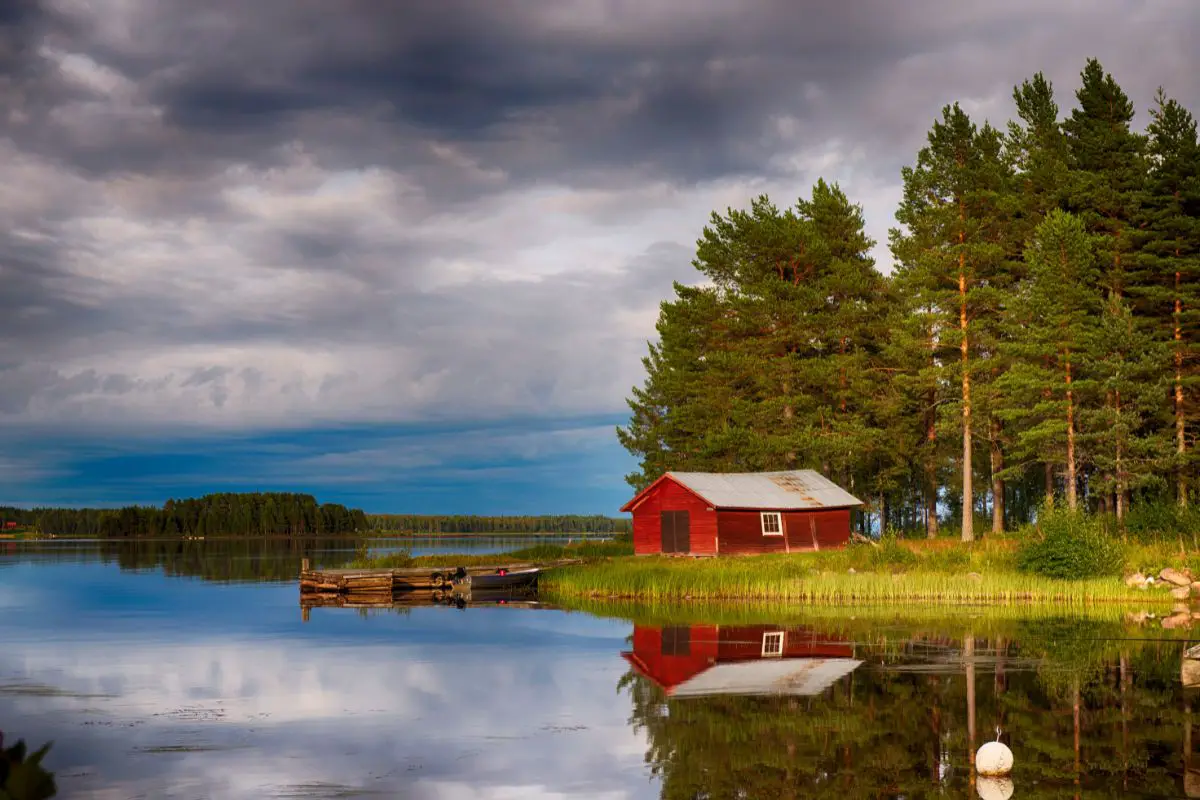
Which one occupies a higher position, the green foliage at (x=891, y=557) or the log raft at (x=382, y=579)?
the green foliage at (x=891, y=557)

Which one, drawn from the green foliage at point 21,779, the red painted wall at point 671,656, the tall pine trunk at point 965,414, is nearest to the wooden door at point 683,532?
the tall pine trunk at point 965,414

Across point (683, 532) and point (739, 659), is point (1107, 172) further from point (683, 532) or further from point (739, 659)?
point (739, 659)

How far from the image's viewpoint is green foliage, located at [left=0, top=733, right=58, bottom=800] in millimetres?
4688

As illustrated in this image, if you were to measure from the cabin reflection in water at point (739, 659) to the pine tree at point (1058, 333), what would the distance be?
887 inches

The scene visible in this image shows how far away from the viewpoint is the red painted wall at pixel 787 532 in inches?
2277

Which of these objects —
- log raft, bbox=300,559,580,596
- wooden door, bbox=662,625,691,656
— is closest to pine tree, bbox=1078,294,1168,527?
wooden door, bbox=662,625,691,656

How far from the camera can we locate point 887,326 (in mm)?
65312

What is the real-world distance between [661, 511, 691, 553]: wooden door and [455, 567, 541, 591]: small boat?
7256mm

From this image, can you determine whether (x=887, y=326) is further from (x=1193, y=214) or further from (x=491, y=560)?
(x=491, y=560)

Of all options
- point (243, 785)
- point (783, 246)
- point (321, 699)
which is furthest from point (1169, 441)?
point (243, 785)

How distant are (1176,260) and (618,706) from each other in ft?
141

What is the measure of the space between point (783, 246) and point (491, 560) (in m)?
26.7

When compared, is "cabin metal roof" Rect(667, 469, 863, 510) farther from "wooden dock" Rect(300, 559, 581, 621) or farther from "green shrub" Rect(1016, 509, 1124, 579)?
"green shrub" Rect(1016, 509, 1124, 579)

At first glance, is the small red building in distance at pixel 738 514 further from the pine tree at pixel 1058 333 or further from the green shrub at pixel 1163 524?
the green shrub at pixel 1163 524
